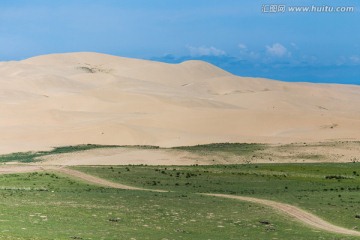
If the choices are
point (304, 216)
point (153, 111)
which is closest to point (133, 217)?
point (304, 216)

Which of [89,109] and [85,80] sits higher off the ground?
[85,80]

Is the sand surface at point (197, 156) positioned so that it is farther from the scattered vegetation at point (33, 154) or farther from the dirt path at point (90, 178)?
the dirt path at point (90, 178)

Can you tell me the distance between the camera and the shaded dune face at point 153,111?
75.9m

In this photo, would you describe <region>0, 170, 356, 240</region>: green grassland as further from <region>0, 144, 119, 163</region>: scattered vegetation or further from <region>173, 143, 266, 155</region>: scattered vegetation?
<region>173, 143, 266, 155</region>: scattered vegetation

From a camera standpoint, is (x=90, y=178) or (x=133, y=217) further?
(x=90, y=178)

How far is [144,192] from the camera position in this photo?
36.8 meters

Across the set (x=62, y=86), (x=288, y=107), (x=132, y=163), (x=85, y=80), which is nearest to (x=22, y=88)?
(x=62, y=86)

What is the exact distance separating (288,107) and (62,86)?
49.6m

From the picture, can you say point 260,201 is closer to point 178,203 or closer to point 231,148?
point 178,203

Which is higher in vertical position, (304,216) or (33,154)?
(33,154)

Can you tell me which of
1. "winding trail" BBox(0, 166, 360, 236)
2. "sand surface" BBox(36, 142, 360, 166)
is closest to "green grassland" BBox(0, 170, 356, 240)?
"winding trail" BBox(0, 166, 360, 236)

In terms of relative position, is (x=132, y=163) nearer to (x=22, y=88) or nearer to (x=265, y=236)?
(x=265, y=236)

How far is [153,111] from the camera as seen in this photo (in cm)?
10569

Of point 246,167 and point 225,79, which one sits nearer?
point 246,167
